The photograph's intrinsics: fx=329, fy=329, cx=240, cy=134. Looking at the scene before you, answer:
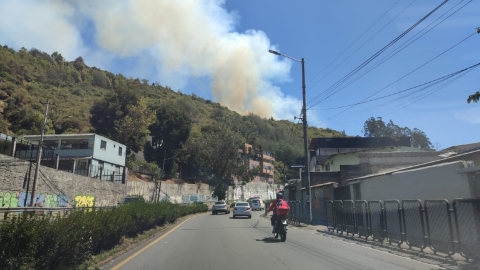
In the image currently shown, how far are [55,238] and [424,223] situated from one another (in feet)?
32.7

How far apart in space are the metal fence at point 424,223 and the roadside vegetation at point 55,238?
9120 mm

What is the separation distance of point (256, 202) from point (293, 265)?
44.0 metres

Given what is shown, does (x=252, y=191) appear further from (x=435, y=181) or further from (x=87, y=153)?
(x=435, y=181)

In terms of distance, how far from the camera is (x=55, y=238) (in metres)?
6.07

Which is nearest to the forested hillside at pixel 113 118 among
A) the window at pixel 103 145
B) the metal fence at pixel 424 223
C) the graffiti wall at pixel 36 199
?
the window at pixel 103 145

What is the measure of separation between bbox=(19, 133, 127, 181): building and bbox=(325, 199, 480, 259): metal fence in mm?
33584

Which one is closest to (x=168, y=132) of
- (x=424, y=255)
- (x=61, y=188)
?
(x=61, y=188)

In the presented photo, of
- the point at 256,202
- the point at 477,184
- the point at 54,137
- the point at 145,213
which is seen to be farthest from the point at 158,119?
the point at 477,184

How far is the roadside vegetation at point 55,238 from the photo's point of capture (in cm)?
510

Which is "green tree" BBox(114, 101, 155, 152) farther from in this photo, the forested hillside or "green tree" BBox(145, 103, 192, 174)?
"green tree" BBox(145, 103, 192, 174)

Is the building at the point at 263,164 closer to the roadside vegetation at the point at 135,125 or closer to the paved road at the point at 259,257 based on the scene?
the roadside vegetation at the point at 135,125

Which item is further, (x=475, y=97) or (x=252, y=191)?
(x=252, y=191)

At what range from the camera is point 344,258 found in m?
8.91

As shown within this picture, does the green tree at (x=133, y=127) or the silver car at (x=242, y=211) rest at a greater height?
the green tree at (x=133, y=127)
